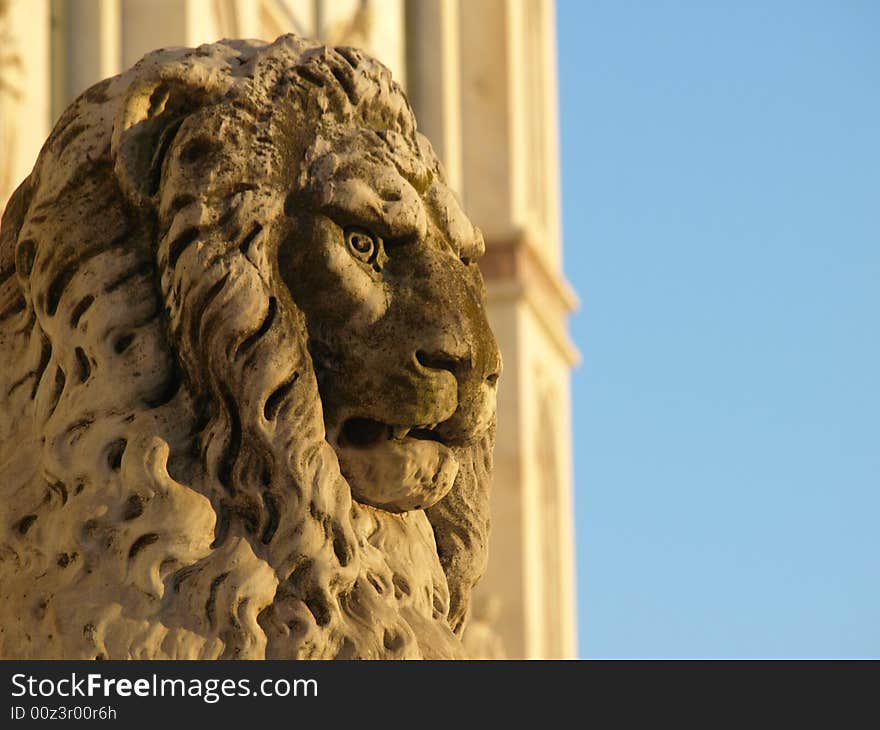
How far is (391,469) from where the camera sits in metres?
3.19

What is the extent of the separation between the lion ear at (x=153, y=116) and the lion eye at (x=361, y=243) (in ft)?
0.90

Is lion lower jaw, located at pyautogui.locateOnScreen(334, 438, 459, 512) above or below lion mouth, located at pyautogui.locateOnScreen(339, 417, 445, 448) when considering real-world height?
below

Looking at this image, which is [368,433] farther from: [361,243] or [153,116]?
[153,116]

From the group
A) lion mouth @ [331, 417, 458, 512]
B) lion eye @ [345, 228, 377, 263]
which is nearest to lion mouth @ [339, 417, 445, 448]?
lion mouth @ [331, 417, 458, 512]

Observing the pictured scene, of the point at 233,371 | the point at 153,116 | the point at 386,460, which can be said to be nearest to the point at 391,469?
the point at 386,460

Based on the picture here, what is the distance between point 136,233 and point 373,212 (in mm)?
342

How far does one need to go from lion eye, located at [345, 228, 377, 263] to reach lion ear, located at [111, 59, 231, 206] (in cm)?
27

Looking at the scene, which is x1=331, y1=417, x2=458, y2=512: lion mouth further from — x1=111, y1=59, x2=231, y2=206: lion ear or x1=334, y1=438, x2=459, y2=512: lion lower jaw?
x1=111, y1=59, x2=231, y2=206: lion ear

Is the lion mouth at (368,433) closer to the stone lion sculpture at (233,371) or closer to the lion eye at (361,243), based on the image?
the stone lion sculpture at (233,371)

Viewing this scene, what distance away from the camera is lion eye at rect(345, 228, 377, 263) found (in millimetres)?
3201

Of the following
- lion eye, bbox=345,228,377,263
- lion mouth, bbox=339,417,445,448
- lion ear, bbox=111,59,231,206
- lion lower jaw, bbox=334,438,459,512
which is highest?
lion ear, bbox=111,59,231,206

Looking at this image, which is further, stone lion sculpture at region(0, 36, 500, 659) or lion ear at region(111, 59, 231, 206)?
lion ear at region(111, 59, 231, 206)
